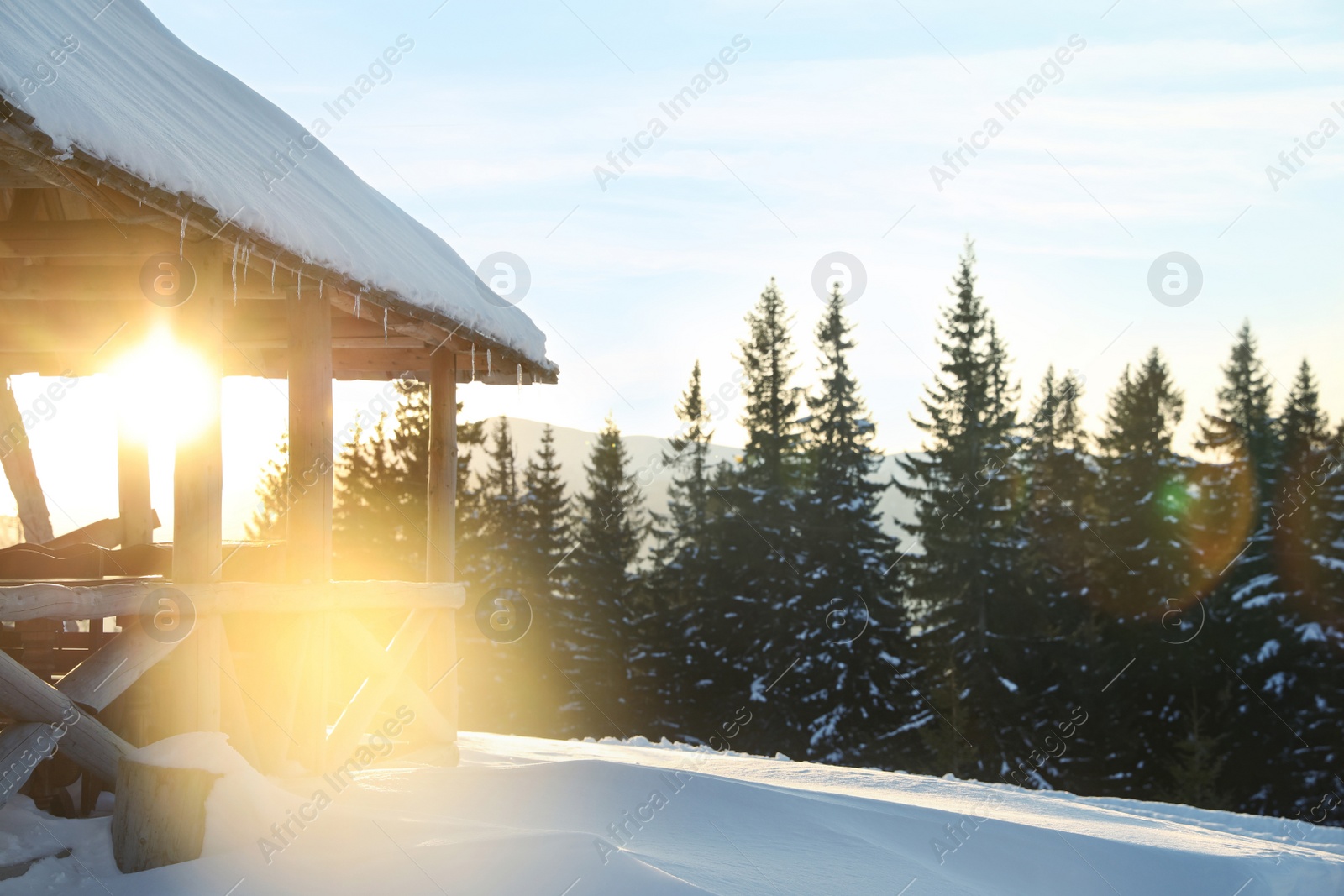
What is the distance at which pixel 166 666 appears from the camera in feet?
19.1

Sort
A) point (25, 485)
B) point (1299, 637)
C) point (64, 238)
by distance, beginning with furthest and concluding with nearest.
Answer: point (1299, 637)
point (25, 485)
point (64, 238)

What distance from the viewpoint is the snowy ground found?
178 inches

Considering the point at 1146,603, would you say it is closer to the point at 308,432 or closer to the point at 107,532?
the point at 107,532

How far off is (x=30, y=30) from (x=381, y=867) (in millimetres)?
4038

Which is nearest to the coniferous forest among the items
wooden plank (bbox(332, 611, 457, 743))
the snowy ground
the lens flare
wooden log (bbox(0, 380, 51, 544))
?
wooden log (bbox(0, 380, 51, 544))

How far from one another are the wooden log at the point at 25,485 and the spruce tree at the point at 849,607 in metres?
23.8

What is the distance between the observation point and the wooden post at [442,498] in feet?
27.5

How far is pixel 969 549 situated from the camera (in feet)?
106

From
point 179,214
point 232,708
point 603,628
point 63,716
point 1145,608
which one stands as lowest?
point 603,628

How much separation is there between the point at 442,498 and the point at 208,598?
11.5ft

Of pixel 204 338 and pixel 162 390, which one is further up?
pixel 162 390

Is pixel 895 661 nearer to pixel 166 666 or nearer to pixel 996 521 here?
pixel 996 521

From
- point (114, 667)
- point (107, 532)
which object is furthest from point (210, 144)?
point (107, 532)

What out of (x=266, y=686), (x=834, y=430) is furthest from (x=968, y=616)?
(x=266, y=686)
